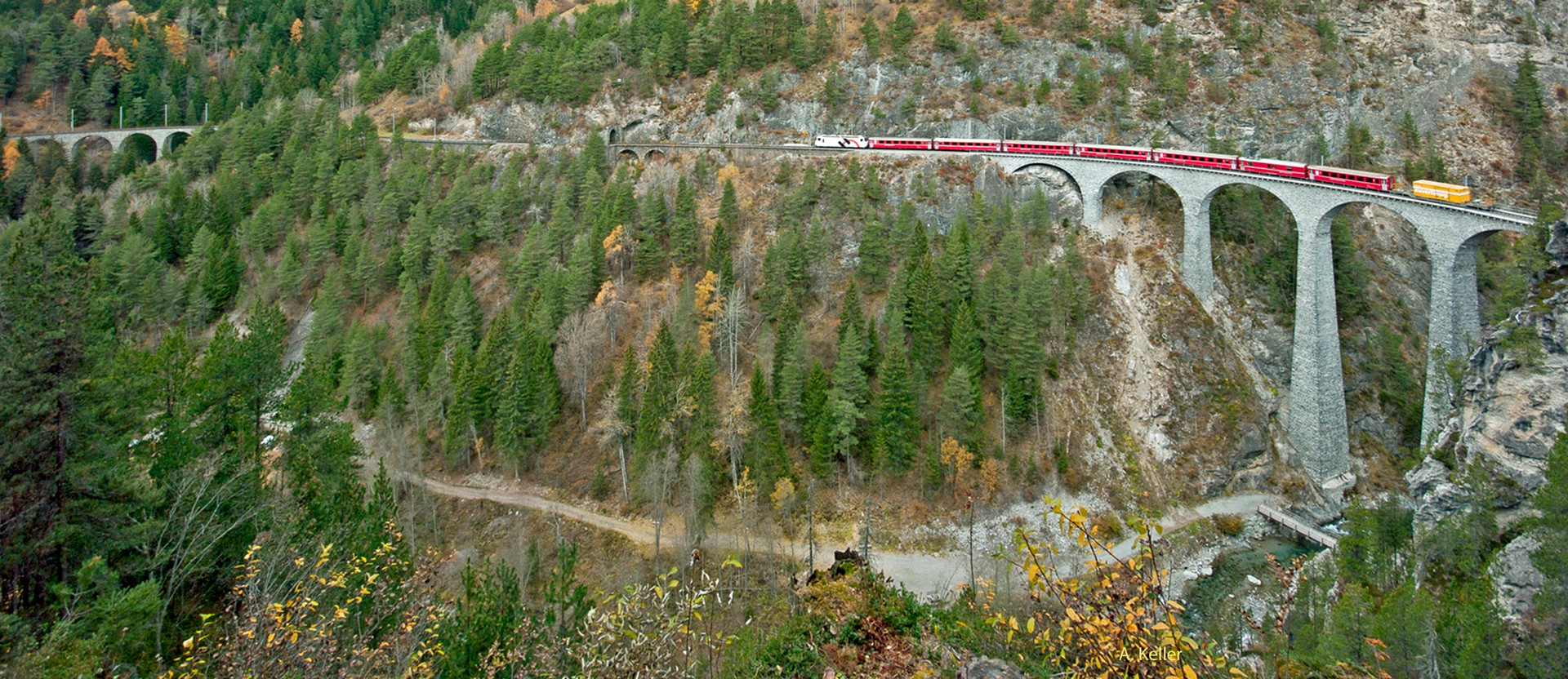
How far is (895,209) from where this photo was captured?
61.5 m

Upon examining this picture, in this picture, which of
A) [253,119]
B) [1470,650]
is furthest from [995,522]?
[253,119]

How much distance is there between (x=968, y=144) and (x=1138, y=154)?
43.2 feet

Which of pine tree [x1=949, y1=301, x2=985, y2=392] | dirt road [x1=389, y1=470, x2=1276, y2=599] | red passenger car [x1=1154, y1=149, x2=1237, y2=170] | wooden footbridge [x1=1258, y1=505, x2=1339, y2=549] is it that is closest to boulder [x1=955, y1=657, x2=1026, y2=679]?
dirt road [x1=389, y1=470, x2=1276, y2=599]

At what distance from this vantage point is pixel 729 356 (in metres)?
52.6

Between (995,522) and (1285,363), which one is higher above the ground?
(1285,363)

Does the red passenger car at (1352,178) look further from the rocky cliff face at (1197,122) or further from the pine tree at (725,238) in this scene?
the pine tree at (725,238)

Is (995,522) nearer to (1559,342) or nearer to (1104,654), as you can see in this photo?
(1559,342)

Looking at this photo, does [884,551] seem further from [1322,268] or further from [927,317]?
[1322,268]

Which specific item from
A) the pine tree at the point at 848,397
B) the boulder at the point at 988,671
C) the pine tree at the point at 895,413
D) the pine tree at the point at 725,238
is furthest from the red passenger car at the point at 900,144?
the boulder at the point at 988,671

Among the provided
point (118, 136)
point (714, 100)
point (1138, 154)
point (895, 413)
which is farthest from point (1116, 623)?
point (118, 136)

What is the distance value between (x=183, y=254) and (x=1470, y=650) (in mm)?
91343

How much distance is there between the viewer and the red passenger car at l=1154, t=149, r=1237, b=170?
53938 millimetres

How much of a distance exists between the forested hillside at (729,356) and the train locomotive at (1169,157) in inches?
95.9

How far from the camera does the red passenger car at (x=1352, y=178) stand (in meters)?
45.8
